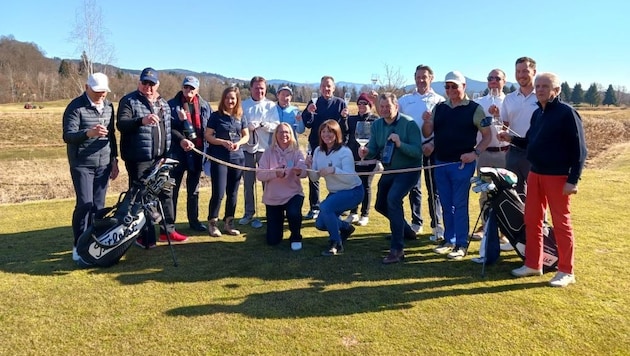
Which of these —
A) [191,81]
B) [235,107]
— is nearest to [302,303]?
[235,107]

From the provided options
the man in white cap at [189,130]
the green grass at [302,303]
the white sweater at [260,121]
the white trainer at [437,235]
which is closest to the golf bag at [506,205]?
the green grass at [302,303]

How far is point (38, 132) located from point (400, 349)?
119 ft

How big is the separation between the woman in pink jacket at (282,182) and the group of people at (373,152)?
0.04 ft

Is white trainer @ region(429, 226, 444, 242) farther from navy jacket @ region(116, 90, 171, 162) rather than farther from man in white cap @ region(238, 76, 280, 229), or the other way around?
navy jacket @ region(116, 90, 171, 162)

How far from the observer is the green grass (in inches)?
133

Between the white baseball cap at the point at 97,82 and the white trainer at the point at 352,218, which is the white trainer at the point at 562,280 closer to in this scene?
the white trainer at the point at 352,218

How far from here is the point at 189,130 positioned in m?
5.87

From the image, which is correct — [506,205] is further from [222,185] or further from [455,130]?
[222,185]

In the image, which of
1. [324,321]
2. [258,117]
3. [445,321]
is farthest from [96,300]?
[258,117]

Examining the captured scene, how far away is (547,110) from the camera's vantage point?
169 inches

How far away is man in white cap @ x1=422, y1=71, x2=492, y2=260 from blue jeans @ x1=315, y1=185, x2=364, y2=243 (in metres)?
1.01

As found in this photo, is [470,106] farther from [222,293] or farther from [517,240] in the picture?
[222,293]

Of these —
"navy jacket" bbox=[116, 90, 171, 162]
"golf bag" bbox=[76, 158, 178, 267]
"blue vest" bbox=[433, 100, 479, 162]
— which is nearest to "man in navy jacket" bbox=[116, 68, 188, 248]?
"navy jacket" bbox=[116, 90, 171, 162]

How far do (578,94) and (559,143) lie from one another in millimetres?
108651
